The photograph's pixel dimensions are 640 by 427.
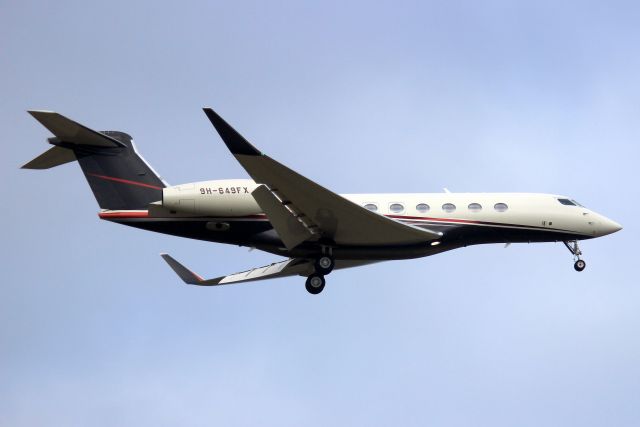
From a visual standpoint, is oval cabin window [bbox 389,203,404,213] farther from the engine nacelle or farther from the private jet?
the engine nacelle

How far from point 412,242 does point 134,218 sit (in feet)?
26.1

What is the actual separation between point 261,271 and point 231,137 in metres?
9.06

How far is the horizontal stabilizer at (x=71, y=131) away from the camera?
95.4 ft

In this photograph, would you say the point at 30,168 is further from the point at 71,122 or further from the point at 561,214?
the point at 561,214

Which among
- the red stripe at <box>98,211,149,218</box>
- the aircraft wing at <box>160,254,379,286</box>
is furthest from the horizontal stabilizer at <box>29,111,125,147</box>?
the aircraft wing at <box>160,254,379,286</box>

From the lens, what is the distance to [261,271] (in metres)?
34.3

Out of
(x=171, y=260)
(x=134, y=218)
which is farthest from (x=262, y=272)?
(x=134, y=218)

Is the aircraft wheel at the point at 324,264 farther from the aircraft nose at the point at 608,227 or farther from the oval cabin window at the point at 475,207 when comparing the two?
the aircraft nose at the point at 608,227

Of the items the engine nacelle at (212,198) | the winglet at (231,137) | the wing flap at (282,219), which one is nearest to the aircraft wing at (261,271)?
the wing flap at (282,219)

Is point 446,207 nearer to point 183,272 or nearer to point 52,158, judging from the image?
point 183,272

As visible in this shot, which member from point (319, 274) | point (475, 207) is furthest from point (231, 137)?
point (475, 207)

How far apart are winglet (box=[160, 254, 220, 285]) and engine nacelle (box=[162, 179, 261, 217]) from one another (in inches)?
153

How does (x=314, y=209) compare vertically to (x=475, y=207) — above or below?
below

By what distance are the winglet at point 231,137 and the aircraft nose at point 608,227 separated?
472 inches
